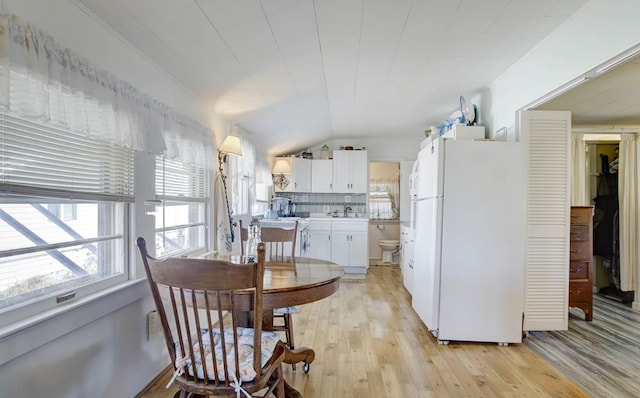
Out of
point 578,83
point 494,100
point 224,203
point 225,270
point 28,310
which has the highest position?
point 494,100

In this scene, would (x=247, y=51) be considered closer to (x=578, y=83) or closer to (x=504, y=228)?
(x=578, y=83)

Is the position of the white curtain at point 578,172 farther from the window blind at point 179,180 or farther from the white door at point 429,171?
the window blind at point 179,180

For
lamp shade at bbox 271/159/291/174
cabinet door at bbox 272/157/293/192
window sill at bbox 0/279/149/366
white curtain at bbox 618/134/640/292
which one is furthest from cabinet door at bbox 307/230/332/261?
white curtain at bbox 618/134/640/292

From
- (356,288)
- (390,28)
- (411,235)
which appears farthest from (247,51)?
(356,288)

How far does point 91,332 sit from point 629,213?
5.05 m

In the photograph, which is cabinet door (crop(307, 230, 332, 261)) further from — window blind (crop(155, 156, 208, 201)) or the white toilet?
window blind (crop(155, 156, 208, 201))

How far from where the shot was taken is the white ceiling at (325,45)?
5.74 feet

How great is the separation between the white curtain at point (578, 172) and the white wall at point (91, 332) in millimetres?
4268

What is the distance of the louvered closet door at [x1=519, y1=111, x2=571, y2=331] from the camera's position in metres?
2.80

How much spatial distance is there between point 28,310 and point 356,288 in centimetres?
367

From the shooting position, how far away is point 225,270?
1147 millimetres

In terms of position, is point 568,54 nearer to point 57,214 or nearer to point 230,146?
point 230,146

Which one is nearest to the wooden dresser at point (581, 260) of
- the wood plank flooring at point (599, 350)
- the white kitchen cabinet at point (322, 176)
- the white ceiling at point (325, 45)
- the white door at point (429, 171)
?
the wood plank flooring at point (599, 350)

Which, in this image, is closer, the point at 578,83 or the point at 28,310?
the point at 28,310
